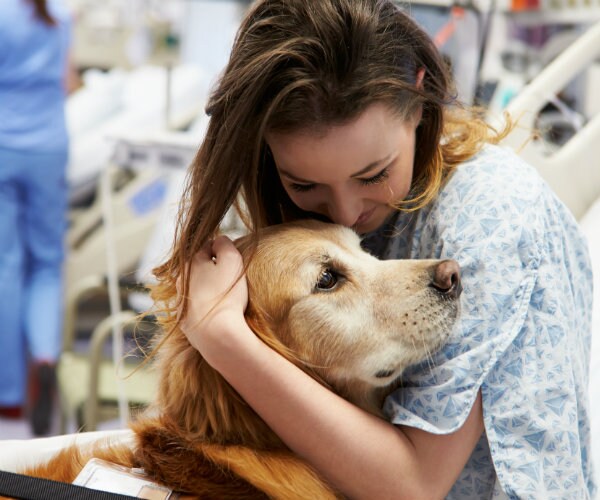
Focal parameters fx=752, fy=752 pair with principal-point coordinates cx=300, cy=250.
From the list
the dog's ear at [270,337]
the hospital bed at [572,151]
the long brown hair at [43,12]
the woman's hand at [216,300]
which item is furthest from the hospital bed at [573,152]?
the long brown hair at [43,12]

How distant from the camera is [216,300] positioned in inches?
45.7

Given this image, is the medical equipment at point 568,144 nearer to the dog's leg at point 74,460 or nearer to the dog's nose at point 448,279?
the dog's nose at point 448,279

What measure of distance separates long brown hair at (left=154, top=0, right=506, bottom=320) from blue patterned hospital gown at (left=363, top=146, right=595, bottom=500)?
0.15 metres

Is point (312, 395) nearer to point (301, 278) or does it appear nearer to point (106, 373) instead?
point (301, 278)

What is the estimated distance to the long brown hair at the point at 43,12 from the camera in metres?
3.12

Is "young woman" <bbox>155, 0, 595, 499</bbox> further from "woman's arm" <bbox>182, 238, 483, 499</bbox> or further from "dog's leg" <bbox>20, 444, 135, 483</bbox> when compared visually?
"dog's leg" <bbox>20, 444, 135, 483</bbox>

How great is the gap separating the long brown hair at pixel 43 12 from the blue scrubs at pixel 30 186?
0.08ft

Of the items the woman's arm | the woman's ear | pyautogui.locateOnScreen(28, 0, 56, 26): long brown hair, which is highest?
the woman's ear

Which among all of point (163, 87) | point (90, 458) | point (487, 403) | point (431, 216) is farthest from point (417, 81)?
point (163, 87)

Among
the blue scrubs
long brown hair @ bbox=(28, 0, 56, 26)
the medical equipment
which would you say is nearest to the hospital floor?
the blue scrubs

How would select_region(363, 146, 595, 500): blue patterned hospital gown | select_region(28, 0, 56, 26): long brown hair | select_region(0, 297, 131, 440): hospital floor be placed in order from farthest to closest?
select_region(0, 297, 131, 440): hospital floor → select_region(28, 0, 56, 26): long brown hair → select_region(363, 146, 595, 500): blue patterned hospital gown

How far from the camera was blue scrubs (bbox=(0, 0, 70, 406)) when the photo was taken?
326 cm

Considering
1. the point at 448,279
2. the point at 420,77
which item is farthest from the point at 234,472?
the point at 420,77

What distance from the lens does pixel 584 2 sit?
2820 mm
